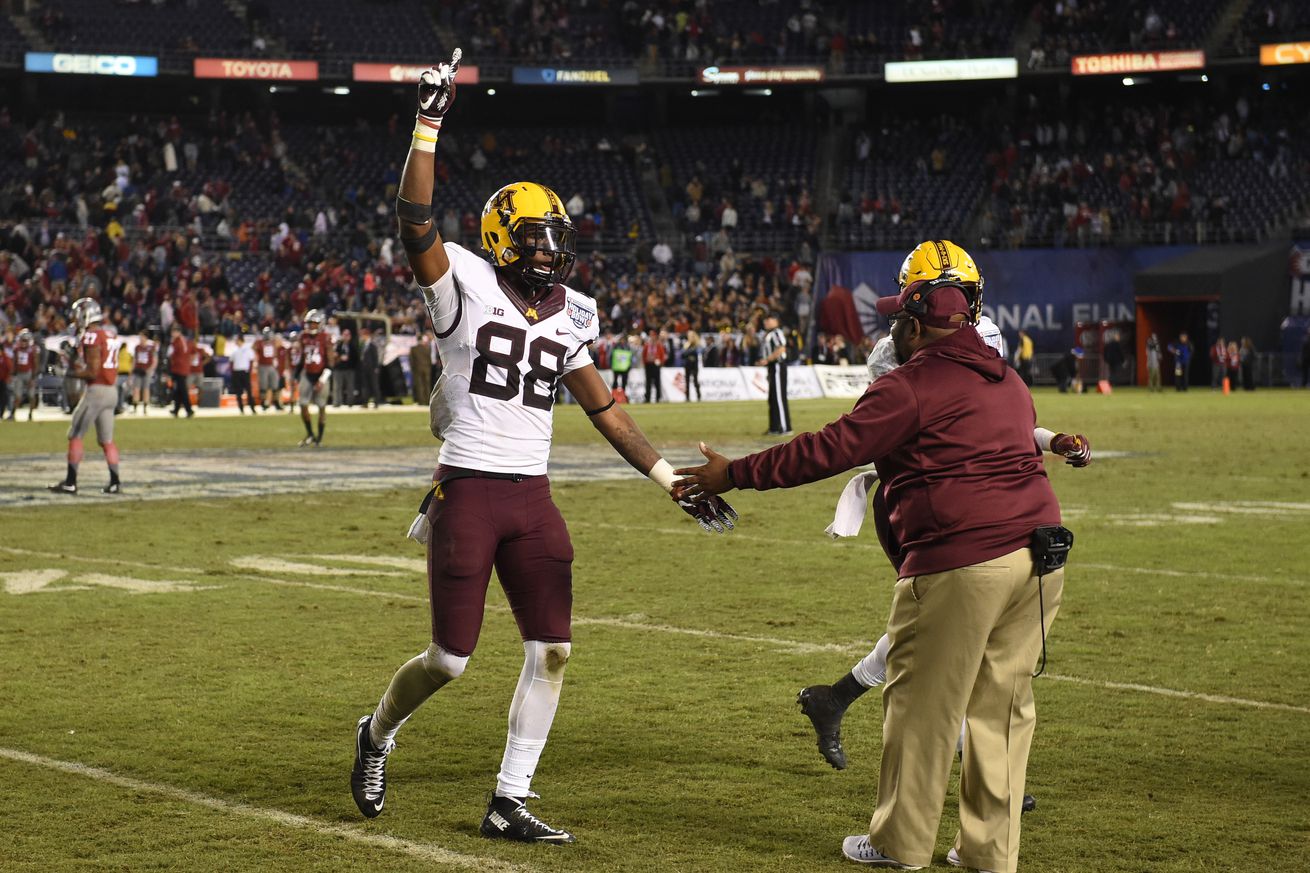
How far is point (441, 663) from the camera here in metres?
5.27

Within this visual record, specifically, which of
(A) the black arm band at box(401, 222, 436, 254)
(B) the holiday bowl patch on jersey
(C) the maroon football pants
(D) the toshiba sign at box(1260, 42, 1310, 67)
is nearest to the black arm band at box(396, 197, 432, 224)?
(A) the black arm band at box(401, 222, 436, 254)

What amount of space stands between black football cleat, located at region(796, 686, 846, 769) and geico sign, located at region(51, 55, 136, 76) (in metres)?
45.5

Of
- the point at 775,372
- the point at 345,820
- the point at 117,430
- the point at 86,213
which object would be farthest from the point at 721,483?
the point at 86,213

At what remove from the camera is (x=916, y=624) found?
187 inches

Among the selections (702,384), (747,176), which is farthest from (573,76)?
(702,384)

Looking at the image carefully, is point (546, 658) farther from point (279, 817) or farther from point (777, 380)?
point (777, 380)

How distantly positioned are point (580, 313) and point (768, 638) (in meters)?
3.63

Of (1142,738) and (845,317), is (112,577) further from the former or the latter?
(845,317)

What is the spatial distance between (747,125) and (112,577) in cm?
4647

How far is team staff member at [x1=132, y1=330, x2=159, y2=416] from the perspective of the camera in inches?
1479

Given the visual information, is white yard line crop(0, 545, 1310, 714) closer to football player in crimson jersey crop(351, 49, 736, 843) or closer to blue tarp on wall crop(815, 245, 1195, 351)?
football player in crimson jersey crop(351, 49, 736, 843)

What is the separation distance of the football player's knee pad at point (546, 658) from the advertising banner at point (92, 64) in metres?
45.8

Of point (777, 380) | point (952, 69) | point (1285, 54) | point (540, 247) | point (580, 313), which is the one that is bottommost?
point (777, 380)

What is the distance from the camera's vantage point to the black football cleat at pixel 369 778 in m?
5.41
